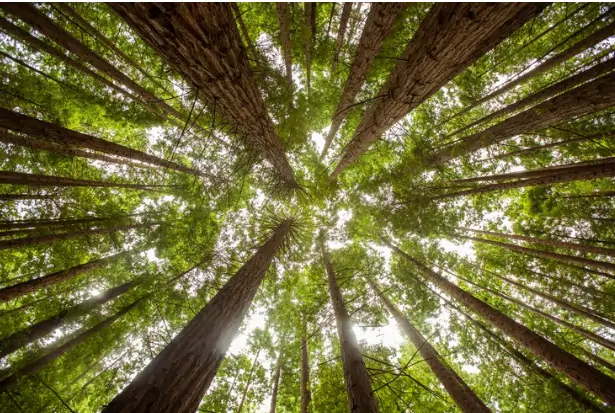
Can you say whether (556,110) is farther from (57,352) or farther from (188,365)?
(57,352)

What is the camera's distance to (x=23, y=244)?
22.3 ft

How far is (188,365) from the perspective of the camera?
2289 mm

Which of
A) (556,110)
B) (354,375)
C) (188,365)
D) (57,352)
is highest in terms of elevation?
(556,110)

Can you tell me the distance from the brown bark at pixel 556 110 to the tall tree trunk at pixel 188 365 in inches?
213

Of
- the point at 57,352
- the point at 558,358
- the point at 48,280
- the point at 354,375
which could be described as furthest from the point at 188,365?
the point at 48,280

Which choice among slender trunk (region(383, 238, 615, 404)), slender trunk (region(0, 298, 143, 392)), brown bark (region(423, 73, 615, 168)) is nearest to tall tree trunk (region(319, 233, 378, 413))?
slender trunk (region(383, 238, 615, 404))

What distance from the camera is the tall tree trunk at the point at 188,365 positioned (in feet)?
6.13

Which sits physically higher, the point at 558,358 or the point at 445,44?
the point at 445,44

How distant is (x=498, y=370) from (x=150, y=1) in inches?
446

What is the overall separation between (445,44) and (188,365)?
4302 millimetres

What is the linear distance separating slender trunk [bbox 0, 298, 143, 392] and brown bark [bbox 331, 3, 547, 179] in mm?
8596

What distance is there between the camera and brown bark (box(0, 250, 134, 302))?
611cm

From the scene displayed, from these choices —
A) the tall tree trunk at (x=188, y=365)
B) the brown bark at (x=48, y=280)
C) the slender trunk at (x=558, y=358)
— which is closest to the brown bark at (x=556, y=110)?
the slender trunk at (x=558, y=358)

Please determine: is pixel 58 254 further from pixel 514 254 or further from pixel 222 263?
pixel 514 254
